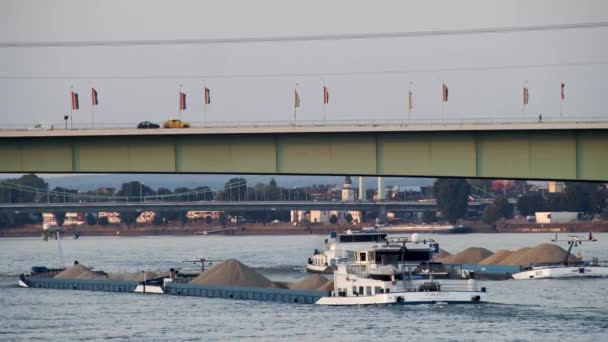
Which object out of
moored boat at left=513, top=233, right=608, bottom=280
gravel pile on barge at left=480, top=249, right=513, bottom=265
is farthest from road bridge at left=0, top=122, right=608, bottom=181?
gravel pile on barge at left=480, top=249, right=513, bottom=265

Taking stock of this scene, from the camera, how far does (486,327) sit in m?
80.6

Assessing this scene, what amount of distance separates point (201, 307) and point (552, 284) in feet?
102

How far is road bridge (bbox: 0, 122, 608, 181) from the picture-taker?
8681 centimetres

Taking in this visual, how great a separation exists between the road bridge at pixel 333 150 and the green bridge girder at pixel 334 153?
2.4 inches

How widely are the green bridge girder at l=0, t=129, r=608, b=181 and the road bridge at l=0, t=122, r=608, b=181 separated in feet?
0.20

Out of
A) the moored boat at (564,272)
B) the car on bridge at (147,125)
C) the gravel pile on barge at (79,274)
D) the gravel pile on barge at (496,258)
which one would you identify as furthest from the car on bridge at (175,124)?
the gravel pile on barge at (496,258)

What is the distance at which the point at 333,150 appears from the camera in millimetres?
92250

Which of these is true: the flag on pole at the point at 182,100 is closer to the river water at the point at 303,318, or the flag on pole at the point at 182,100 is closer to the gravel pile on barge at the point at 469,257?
the river water at the point at 303,318

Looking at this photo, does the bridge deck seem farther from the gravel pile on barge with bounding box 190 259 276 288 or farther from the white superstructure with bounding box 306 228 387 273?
the white superstructure with bounding box 306 228 387 273

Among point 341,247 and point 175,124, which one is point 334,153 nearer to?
point 175,124

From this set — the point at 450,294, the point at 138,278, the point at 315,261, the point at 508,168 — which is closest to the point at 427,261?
the point at 450,294

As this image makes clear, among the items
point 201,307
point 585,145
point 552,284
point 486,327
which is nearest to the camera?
point 486,327

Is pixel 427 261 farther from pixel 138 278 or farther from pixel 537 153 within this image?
pixel 138 278

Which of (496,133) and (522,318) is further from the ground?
(496,133)
